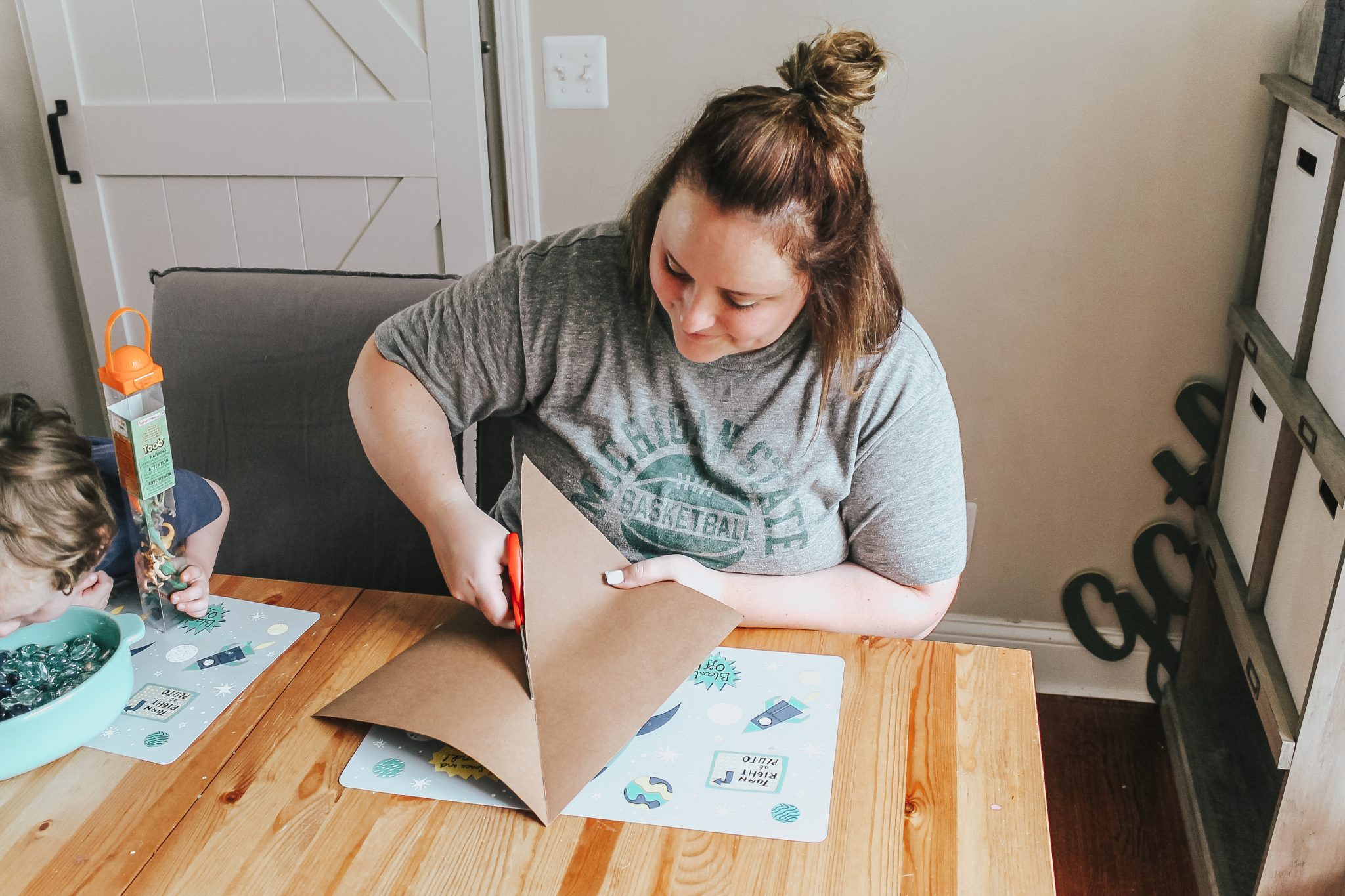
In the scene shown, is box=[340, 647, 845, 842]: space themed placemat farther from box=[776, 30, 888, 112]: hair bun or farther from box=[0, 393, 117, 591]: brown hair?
box=[776, 30, 888, 112]: hair bun

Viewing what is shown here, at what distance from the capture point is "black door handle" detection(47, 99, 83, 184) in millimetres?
2176

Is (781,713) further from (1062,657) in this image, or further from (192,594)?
(1062,657)

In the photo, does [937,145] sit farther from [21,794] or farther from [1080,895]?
[21,794]

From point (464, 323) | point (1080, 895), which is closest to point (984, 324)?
point (1080, 895)

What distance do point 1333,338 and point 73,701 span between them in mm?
1532

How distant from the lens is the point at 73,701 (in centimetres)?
86

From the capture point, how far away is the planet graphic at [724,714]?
92cm

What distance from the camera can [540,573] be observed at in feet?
3.13

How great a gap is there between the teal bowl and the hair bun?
2.58 ft

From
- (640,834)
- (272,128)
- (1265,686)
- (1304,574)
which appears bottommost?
(1265,686)

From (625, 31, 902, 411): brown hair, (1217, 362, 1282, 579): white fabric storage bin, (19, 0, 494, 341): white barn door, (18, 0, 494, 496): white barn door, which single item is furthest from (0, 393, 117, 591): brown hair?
(1217, 362, 1282, 579): white fabric storage bin

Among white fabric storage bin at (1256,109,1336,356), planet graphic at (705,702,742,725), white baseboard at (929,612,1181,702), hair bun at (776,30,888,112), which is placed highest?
hair bun at (776,30,888,112)

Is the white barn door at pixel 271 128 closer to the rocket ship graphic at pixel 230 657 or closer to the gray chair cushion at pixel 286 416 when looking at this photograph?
the gray chair cushion at pixel 286 416

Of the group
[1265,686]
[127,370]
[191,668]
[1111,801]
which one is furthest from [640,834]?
[1111,801]
